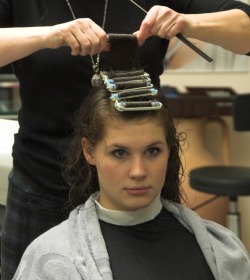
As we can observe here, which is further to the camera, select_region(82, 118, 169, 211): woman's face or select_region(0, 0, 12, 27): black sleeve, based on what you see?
select_region(0, 0, 12, 27): black sleeve

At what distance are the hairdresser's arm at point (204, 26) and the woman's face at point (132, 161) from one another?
0.19 m

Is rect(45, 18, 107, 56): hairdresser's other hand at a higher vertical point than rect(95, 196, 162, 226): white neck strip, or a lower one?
higher

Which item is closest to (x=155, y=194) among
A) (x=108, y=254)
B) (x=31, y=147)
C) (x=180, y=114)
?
(x=108, y=254)

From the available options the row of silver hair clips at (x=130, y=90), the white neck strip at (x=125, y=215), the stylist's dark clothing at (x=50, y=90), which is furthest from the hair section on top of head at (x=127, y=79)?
the white neck strip at (x=125, y=215)

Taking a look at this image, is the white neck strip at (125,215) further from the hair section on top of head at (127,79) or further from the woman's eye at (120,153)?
the hair section on top of head at (127,79)

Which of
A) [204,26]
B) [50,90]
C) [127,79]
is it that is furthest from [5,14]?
[204,26]

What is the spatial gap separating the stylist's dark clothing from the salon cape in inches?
4.5

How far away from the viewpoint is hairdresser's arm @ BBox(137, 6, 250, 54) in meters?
1.13

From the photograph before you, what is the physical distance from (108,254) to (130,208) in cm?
11

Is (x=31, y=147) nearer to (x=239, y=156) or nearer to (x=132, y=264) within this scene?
(x=132, y=264)

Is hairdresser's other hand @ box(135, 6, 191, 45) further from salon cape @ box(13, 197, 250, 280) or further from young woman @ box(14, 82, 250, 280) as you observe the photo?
salon cape @ box(13, 197, 250, 280)

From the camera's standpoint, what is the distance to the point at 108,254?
3.95 ft

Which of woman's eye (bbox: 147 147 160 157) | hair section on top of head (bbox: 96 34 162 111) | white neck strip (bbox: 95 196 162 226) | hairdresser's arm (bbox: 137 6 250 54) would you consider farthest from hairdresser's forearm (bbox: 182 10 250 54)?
white neck strip (bbox: 95 196 162 226)

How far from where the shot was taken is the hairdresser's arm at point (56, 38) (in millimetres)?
1074
